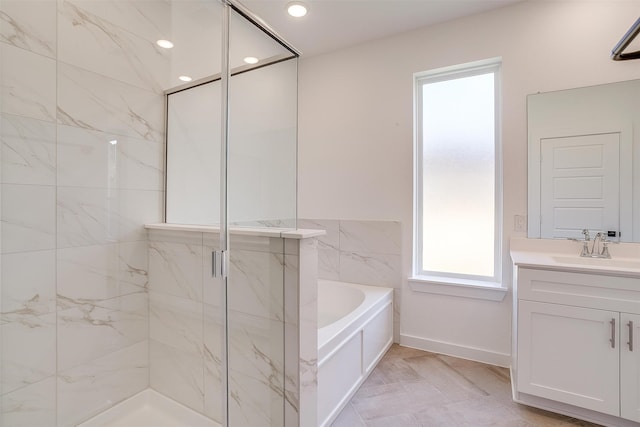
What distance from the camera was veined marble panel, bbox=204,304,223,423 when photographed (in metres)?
1.52

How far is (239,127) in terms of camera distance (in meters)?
1.60

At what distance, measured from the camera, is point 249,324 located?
1.42m

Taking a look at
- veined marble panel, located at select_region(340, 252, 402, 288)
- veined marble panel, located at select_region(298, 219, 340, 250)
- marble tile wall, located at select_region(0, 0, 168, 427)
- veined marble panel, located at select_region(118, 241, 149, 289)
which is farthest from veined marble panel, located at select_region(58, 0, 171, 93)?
veined marble panel, located at select_region(340, 252, 402, 288)

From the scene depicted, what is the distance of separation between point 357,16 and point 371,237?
1.81 meters

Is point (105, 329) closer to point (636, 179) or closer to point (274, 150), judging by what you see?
point (274, 150)

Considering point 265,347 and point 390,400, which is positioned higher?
point 265,347

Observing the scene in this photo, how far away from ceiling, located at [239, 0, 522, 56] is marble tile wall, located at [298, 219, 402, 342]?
165 cm

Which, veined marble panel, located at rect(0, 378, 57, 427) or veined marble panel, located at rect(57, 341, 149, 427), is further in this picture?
veined marble panel, located at rect(57, 341, 149, 427)

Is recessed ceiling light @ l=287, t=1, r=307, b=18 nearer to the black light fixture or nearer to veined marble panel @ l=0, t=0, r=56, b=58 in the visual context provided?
veined marble panel @ l=0, t=0, r=56, b=58

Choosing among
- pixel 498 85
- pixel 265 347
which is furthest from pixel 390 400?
pixel 498 85

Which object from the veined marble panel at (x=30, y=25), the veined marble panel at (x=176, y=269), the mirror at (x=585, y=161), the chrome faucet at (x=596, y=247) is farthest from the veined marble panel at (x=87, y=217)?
the chrome faucet at (x=596, y=247)

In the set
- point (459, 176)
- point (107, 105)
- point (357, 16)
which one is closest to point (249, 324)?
point (107, 105)

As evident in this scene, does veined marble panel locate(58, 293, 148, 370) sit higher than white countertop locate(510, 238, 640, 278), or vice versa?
white countertop locate(510, 238, 640, 278)

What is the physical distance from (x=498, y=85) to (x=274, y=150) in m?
1.86
